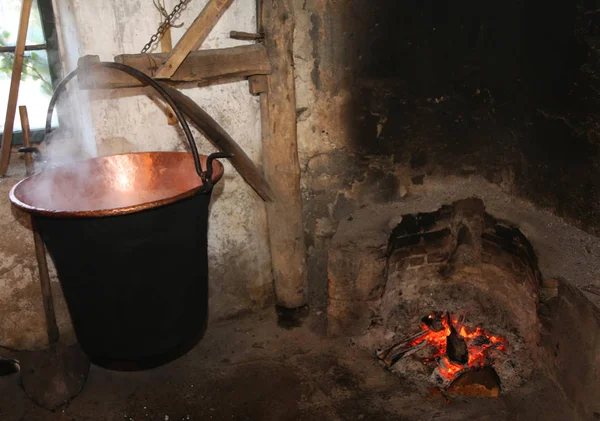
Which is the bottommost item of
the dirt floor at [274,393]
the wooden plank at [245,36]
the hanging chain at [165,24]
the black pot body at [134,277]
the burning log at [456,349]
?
the dirt floor at [274,393]

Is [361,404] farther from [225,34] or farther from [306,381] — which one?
[225,34]

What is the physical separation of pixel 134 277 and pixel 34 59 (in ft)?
5.82

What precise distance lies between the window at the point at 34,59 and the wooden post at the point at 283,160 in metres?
1.22

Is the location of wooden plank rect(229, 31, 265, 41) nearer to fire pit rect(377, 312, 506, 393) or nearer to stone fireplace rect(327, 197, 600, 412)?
stone fireplace rect(327, 197, 600, 412)

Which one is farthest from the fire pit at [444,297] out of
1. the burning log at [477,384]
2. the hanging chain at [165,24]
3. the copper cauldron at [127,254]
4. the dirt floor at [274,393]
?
the hanging chain at [165,24]

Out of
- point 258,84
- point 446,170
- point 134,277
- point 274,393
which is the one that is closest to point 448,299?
point 446,170

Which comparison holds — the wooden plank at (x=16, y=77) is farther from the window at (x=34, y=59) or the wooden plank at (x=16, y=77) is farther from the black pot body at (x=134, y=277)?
the black pot body at (x=134, y=277)

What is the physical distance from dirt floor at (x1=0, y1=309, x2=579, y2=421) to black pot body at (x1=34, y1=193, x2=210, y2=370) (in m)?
0.62

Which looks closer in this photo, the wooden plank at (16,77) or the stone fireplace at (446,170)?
the wooden plank at (16,77)

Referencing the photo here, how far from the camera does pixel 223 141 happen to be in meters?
3.12

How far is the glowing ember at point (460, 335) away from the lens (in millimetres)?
3219

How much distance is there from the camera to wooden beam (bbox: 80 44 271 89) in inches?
108

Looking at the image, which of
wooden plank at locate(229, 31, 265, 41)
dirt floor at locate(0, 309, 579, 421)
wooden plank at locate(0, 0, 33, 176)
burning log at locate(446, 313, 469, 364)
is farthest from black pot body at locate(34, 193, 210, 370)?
burning log at locate(446, 313, 469, 364)

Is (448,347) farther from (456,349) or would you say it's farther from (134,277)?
(134,277)
